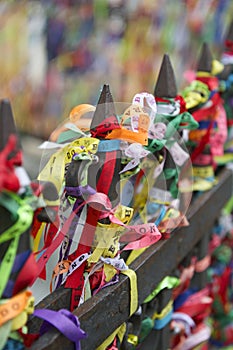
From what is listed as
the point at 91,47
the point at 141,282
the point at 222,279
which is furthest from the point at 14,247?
the point at 91,47

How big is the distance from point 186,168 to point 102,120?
37 cm

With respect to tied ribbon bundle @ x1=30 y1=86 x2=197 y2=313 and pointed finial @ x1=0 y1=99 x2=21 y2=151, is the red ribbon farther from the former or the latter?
tied ribbon bundle @ x1=30 y1=86 x2=197 y2=313

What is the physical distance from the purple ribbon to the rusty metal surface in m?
0.01

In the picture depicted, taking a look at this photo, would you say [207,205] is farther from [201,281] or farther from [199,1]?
[199,1]

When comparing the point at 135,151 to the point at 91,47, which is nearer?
the point at 135,151

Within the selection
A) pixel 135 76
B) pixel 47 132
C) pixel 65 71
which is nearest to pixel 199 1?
pixel 135 76

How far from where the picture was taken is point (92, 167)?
114 centimetres

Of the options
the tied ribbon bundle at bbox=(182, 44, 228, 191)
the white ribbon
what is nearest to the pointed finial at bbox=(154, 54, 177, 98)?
the tied ribbon bundle at bbox=(182, 44, 228, 191)

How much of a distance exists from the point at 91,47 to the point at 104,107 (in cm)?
305

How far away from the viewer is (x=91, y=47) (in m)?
4.12

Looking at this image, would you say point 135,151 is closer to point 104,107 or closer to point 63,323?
point 104,107

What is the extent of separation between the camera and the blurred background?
13.3ft

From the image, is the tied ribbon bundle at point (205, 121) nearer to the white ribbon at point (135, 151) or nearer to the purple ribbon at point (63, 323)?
the white ribbon at point (135, 151)

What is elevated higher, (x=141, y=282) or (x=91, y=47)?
(x=141, y=282)
